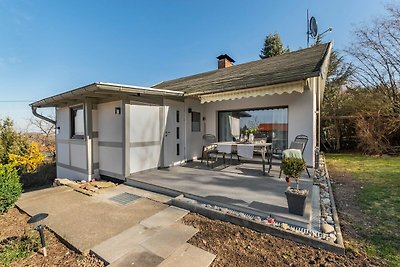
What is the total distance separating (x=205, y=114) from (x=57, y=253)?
1057 centimetres

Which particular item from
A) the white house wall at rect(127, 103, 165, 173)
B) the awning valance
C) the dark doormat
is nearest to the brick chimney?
the awning valance

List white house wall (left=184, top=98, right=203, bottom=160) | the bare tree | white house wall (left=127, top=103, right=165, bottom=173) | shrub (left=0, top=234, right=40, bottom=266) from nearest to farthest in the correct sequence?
shrub (left=0, top=234, right=40, bottom=266) < white house wall (left=127, top=103, right=165, bottom=173) < white house wall (left=184, top=98, right=203, bottom=160) < the bare tree

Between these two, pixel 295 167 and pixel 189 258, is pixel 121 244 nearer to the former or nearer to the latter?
pixel 189 258

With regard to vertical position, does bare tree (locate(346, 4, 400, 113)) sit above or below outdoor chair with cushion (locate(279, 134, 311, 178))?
above

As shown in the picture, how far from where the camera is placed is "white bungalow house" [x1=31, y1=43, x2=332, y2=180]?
842cm

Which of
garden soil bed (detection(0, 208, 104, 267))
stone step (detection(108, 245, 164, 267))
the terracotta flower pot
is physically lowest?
garden soil bed (detection(0, 208, 104, 267))

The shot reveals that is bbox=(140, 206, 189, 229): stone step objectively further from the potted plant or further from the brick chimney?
the brick chimney

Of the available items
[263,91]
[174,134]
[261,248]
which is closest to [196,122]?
[174,134]

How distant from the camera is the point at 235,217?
15.4 feet

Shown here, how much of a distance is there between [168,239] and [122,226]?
1.40 metres

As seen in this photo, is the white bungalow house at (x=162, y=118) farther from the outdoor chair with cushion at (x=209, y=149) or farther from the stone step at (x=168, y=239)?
the stone step at (x=168, y=239)

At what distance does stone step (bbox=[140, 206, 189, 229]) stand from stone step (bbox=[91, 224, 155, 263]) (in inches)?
8.4

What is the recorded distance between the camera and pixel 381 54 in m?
20.3

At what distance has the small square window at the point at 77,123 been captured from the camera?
10.1 m
